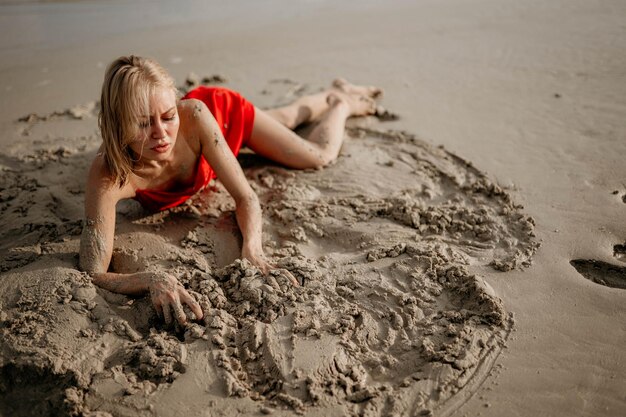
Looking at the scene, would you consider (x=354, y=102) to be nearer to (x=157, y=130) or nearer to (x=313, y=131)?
(x=313, y=131)

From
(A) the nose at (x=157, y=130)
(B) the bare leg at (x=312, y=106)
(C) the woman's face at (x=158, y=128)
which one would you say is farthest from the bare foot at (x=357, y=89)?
(A) the nose at (x=157, y=130)

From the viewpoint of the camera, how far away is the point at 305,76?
4703 mm

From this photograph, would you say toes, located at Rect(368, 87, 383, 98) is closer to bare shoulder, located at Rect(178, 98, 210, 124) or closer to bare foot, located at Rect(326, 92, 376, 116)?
bare foot, located at Rect(326, 92, 376, 116)

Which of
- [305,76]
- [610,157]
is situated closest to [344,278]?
[610,157]

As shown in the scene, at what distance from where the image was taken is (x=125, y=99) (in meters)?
2.29

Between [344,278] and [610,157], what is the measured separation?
2.08 metres

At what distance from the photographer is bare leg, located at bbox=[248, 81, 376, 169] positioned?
3.40 metres

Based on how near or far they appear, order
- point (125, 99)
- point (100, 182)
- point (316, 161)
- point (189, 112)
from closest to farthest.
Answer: point (125, 99)
point (100, 182)
point (189, 112)
point (316, 161)

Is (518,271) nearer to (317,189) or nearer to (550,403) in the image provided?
(550,403)

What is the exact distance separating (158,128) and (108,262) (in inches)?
27.9

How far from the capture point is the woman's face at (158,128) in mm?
2363

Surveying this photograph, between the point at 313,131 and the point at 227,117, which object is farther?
the point at 313,131

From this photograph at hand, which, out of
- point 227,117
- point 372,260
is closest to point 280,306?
point 372,260

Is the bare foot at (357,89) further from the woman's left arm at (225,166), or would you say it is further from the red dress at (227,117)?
the woman's left arm at (225,166)
